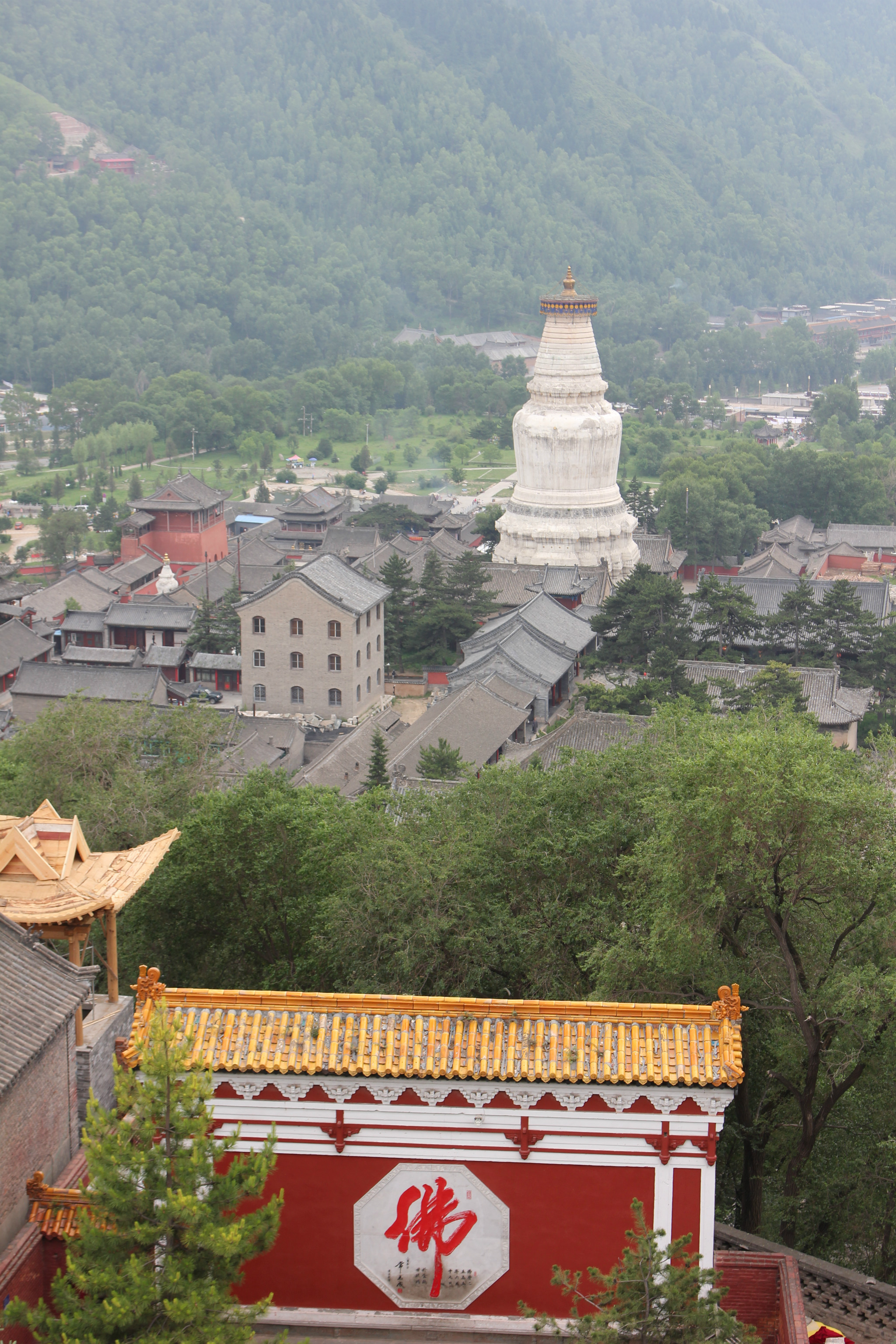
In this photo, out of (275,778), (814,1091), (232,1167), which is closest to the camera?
(232,1167)

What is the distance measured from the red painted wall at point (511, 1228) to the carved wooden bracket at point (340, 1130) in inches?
8.3

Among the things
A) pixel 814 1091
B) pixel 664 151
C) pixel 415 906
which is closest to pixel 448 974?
pixel 415 906

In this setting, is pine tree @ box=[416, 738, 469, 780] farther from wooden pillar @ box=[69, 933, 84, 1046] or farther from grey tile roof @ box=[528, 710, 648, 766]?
wooden pillar @ box=[69, 933, 84, 1046]

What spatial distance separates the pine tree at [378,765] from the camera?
36625mm

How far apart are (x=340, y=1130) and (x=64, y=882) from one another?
349 centimetres

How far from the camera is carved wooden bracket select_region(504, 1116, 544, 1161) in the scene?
14391 millimetres

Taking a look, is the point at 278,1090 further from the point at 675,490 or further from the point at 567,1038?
the point at 675,490

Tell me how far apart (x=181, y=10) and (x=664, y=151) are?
189ft

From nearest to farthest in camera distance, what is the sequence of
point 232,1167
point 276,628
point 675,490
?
1. point 232,1167
2. point 276,628
3. point 675,490

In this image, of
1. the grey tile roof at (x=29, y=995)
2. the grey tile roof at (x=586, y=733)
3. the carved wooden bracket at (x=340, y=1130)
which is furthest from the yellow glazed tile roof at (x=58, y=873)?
the grey tile roof at (x=586, y=733)

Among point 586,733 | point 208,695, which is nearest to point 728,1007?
point 586,733

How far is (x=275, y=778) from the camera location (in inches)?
1025

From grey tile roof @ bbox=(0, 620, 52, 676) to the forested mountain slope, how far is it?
268 feet

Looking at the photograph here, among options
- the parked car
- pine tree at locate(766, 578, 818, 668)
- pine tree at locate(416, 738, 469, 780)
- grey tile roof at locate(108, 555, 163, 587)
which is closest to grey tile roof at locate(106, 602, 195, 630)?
the parked car
